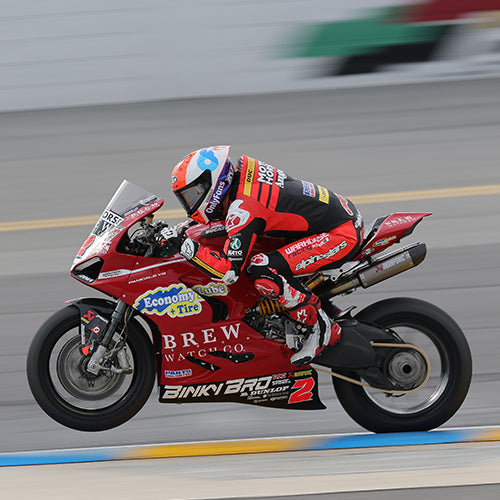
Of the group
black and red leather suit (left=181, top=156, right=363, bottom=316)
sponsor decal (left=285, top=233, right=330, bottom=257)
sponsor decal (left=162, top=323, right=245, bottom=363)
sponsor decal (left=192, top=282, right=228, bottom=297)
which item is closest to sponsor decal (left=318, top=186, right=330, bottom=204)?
black and red leather suit (left=181, top=156, right=363, bottom=316)

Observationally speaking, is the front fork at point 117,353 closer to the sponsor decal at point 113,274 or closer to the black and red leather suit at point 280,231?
the sponsor decal at point 113,274

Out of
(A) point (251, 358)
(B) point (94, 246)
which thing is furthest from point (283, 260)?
(B) point (94, 246)

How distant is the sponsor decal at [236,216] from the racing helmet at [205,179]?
11 centimetres

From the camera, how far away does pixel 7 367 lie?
7.14 m

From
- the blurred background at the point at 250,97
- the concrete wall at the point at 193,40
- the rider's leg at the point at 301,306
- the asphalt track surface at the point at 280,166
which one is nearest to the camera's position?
the rider's leg at the point at 301,306

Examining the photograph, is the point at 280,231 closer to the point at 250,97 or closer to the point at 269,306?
the point at 269,306

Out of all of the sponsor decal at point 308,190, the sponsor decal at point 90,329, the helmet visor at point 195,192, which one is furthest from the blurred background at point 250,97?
the helmet visor at point 195,192

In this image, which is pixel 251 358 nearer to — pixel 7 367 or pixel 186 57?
pixel 7 367

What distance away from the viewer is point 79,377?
5727 mm

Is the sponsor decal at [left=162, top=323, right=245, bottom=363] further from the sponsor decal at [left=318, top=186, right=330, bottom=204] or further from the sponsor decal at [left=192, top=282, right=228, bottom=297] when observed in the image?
the sponsor decal at [left=318, top=186, right=330, bottom=204]

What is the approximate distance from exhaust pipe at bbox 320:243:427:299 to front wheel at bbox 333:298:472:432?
0.19 meters

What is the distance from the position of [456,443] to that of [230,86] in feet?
27.5

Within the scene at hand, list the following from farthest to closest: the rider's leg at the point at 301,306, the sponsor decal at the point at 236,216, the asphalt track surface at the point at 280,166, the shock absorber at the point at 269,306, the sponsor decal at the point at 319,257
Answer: the asphalt track surface at the point at 280,166, the shock absorber at the point at 269,306, the sponsor decal at the point at 319,257, the rider's leg at the point at 301,306, the sponsor decal at the point at 236,216

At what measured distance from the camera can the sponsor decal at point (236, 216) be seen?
5.35 metres
